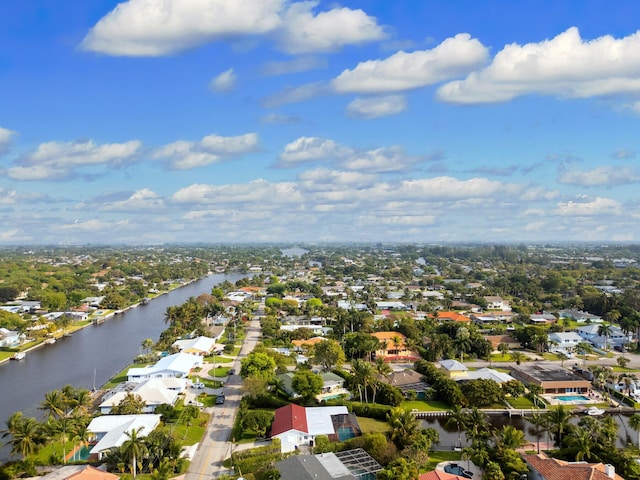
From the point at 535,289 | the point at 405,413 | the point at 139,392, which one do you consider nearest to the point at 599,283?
the point at 535,289

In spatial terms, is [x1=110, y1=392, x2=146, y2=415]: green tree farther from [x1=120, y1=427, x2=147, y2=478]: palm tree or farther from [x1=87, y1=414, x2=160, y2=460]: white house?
[x1=120, y1=427, x2=147, y2=478]: palm tree

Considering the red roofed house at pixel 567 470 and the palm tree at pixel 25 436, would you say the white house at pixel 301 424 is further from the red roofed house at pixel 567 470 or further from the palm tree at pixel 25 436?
the palm tree at pixel 25 436

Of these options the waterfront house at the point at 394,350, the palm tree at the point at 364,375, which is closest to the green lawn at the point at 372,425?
the palm tree at the point at 364,375

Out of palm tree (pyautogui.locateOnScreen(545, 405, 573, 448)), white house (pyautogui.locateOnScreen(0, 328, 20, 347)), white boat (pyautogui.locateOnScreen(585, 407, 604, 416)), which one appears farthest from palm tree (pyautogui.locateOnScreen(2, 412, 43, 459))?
white boat (pyautogui.locateOnScreen(585, 407, 604, 416))

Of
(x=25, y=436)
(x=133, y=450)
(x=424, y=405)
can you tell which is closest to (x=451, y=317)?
(x=424, y=405)

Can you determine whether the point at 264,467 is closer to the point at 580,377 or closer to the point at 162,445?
the point at 162,445

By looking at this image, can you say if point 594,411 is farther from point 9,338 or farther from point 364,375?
point 9,338

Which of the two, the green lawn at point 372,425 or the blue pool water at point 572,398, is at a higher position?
the green lawn at point 372,425
